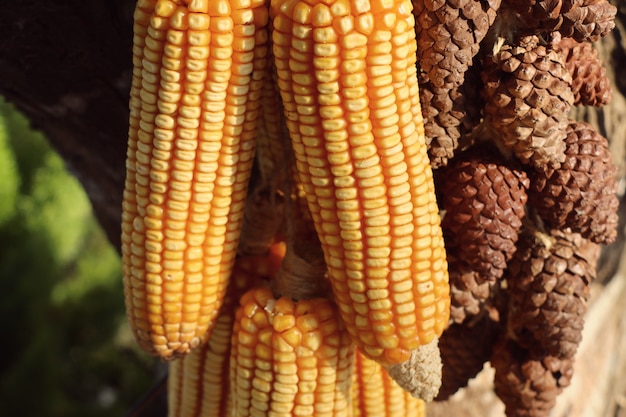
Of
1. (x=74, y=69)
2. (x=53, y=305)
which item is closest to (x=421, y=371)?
(x=74, y=69)

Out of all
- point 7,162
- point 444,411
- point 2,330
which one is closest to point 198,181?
point 444,411

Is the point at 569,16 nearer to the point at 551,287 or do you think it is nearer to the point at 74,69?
the point at 551,287

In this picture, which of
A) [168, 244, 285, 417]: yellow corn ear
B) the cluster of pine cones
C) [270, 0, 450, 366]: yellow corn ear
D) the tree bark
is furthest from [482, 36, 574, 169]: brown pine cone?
the tree bark

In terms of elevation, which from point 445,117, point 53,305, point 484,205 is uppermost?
point 445,117

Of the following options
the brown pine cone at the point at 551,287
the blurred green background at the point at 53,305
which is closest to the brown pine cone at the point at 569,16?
the brown pine cone at the point at 551,287

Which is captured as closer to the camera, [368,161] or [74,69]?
[368,161]

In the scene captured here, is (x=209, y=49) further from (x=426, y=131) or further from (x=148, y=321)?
(x=148, y=321)

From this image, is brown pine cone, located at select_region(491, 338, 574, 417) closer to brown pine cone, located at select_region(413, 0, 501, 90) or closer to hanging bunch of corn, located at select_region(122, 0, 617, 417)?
hanging bunch of corn, located at select_region(122, 0, 617, 417)
